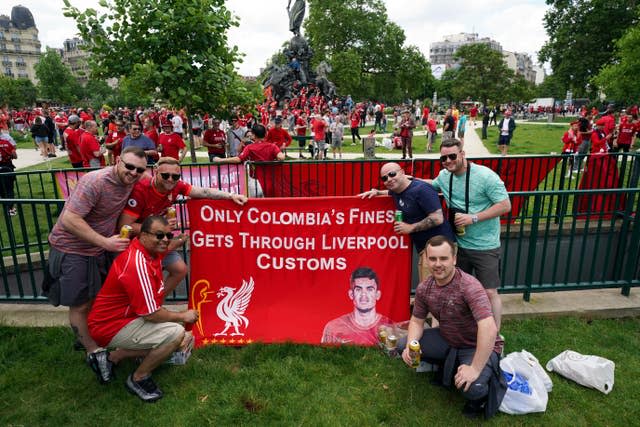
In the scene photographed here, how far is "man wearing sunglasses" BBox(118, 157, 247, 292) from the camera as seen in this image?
3.92 m

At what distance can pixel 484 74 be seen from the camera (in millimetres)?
53906

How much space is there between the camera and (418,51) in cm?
6562

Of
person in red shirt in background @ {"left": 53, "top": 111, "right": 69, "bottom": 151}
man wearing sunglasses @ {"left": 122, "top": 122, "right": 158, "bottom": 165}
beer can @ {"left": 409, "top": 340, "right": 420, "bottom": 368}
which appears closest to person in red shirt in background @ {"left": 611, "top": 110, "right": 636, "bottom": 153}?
man wearing sunglasses @ {"left": 122, "top": 122, "right": 158, "bottom": 165}

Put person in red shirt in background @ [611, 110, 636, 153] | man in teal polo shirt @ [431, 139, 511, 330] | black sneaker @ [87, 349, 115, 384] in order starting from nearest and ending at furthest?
black sneaker @ [87, 349, 115, 384] < man in teal polo shirt @ [431, 139, 511, 330] < person in red shirt in background @ [611, 110, 636, 153]

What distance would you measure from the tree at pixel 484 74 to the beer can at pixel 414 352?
55305mm

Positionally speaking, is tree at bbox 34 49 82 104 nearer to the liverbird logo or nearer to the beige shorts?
the liverbird logo

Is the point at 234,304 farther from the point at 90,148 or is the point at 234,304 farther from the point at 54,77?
the point at 54,77

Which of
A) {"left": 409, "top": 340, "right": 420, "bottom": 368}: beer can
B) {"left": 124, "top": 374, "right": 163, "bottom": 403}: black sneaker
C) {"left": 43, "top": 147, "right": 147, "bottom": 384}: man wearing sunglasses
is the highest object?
{"left": 43, "top": 147, "right": 147, "bottom": 384}: man wearing sunglasses

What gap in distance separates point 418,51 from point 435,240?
68435 millimetres

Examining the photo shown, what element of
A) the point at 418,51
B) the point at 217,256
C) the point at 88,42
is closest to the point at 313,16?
the point at 418,51

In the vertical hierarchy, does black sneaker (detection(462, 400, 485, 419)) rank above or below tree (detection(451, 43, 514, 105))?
below

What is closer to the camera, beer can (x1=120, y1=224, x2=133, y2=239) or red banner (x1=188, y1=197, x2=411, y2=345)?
beer can (x1=120, y1=224, x2=133, y2=239)

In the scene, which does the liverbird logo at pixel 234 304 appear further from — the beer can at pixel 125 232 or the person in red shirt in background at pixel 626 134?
the person in red shirt in background at pixel 626 134

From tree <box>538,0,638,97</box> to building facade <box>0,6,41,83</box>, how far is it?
463ft
